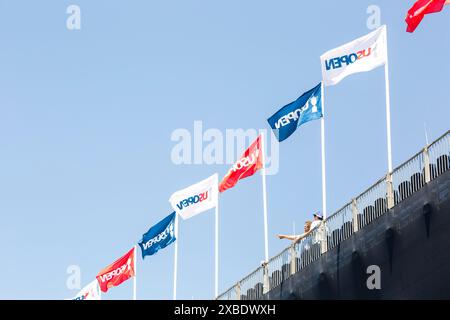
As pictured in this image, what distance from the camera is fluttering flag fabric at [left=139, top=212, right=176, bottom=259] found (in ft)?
217

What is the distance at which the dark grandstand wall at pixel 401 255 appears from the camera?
146ft

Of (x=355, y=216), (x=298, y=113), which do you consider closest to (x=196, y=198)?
(x=298, y=113)

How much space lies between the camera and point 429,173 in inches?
1809

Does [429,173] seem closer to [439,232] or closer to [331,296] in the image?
[439,232]

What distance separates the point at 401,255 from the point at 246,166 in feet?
47.2

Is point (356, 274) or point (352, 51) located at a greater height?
point (352, 51)

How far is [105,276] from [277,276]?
1824cm

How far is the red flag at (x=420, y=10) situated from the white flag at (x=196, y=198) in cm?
1761

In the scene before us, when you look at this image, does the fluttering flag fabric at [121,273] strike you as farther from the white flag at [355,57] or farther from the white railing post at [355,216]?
the white railing post at [355,216]

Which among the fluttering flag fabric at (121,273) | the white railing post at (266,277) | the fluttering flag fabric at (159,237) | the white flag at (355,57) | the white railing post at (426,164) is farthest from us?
the fluttering flag fabric at (121,273)

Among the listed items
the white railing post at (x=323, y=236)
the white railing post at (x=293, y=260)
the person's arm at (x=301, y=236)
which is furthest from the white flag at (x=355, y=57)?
the white railing post at (x=293, y=260)

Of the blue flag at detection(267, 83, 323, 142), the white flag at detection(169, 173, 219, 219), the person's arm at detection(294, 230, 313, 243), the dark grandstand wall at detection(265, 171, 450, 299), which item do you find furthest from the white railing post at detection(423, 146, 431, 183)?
the white flag at detection(169, 173, 219, 219)
